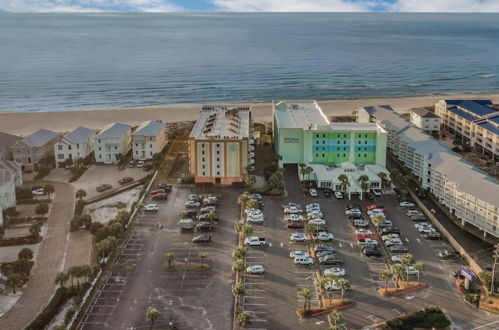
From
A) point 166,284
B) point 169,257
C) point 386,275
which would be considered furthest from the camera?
point 169,257

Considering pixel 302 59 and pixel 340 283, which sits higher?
pixel 302 59

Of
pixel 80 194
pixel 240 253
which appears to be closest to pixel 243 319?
pixel 240 253

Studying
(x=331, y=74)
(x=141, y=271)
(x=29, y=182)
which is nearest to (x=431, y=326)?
(x=141, y=271)

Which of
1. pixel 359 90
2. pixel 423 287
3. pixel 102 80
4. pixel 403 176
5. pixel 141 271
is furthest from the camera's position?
pixel 102 80

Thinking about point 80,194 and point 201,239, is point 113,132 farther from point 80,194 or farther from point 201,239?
point 201,239

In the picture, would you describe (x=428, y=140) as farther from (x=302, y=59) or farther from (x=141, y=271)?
(x=302, y=59)

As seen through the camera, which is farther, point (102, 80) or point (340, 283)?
point (102, 80)

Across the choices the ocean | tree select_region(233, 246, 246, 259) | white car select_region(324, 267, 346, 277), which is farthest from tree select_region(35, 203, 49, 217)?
the ocean

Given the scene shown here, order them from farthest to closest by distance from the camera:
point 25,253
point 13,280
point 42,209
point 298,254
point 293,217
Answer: point 42,209 → point 293,217 → point 298,254 → point 25,253 → point 13,280
